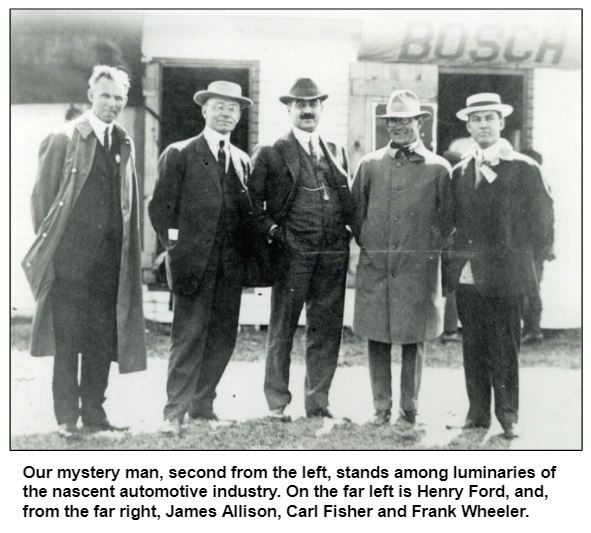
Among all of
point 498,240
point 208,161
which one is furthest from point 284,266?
point 498,240

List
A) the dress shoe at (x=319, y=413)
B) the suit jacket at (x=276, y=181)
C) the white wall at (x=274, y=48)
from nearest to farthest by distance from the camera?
1. the suit jacket at (x=276, y=181)
2. the dress shoe at (x=319, y=413)
3. the white wall at (x=274, y=48)

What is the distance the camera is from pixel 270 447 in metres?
3.73

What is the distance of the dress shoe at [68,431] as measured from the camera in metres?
3.70

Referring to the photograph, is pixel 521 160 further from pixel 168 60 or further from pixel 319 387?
pixel 168 60

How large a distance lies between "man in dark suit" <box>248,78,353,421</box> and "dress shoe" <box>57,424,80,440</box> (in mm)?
984

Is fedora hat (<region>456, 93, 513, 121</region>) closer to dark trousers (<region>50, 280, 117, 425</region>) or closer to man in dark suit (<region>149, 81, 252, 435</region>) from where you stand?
man in dark suit (<region>149, 81, 252, 435</region>)

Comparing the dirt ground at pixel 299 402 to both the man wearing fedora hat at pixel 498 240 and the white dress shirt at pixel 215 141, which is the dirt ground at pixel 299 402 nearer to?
the man wearing fedora hat at pixel 498 240

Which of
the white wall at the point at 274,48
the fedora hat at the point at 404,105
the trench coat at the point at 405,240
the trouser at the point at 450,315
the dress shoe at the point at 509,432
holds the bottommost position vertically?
the dress shoe at the point at 509,432

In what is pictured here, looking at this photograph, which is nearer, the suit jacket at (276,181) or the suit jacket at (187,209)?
the suit jacket at (187,209)

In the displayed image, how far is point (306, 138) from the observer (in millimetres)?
3984

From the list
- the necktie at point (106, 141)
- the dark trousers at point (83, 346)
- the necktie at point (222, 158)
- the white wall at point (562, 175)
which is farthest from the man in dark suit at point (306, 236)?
the white wall at point (562, 175)

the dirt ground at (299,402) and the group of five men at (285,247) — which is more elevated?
the group of five men at (285,247)

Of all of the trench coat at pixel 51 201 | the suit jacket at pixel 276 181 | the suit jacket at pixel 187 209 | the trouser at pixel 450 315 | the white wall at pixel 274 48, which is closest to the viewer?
the trench coat at pixel 51 201
